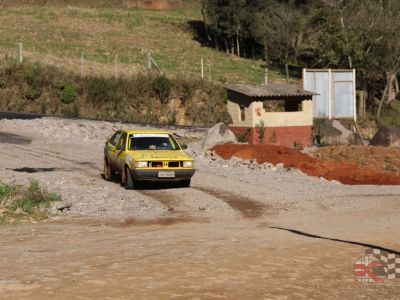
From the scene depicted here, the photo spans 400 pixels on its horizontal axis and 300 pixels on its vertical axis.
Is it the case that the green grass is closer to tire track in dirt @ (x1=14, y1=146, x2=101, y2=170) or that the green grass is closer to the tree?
tire track in dirt @ (x1=14, y1=146, x2=101, y2=170)

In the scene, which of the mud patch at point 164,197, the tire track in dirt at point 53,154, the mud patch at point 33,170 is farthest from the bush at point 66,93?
the mud patch at point 164,197

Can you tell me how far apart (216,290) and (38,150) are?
2184 cm

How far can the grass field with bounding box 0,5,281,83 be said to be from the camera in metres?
58.2

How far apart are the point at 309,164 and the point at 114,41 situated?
52.0 m

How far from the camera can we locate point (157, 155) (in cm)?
2041

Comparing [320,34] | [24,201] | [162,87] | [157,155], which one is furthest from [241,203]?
[320,34]

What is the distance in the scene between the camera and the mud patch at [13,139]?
31789 mm

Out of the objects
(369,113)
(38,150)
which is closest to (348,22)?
(369,113)

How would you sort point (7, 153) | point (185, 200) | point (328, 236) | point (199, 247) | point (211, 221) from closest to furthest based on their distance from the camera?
1. point (199, 247)
2. point (328, 236)
3. point (211, 221)
4. point (185, 200)
5. point (7, 153)

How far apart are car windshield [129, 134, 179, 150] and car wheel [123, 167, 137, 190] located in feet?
2.50

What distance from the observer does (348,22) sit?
5375 centimetres

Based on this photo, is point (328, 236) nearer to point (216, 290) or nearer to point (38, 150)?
point (216, 290)

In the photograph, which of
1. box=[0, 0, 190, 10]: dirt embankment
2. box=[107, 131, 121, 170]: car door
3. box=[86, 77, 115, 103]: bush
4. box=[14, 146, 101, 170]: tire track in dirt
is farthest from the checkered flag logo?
box=[0, 0, 190, 10]: dirt embankment

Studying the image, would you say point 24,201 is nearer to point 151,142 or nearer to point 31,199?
point 31,199
